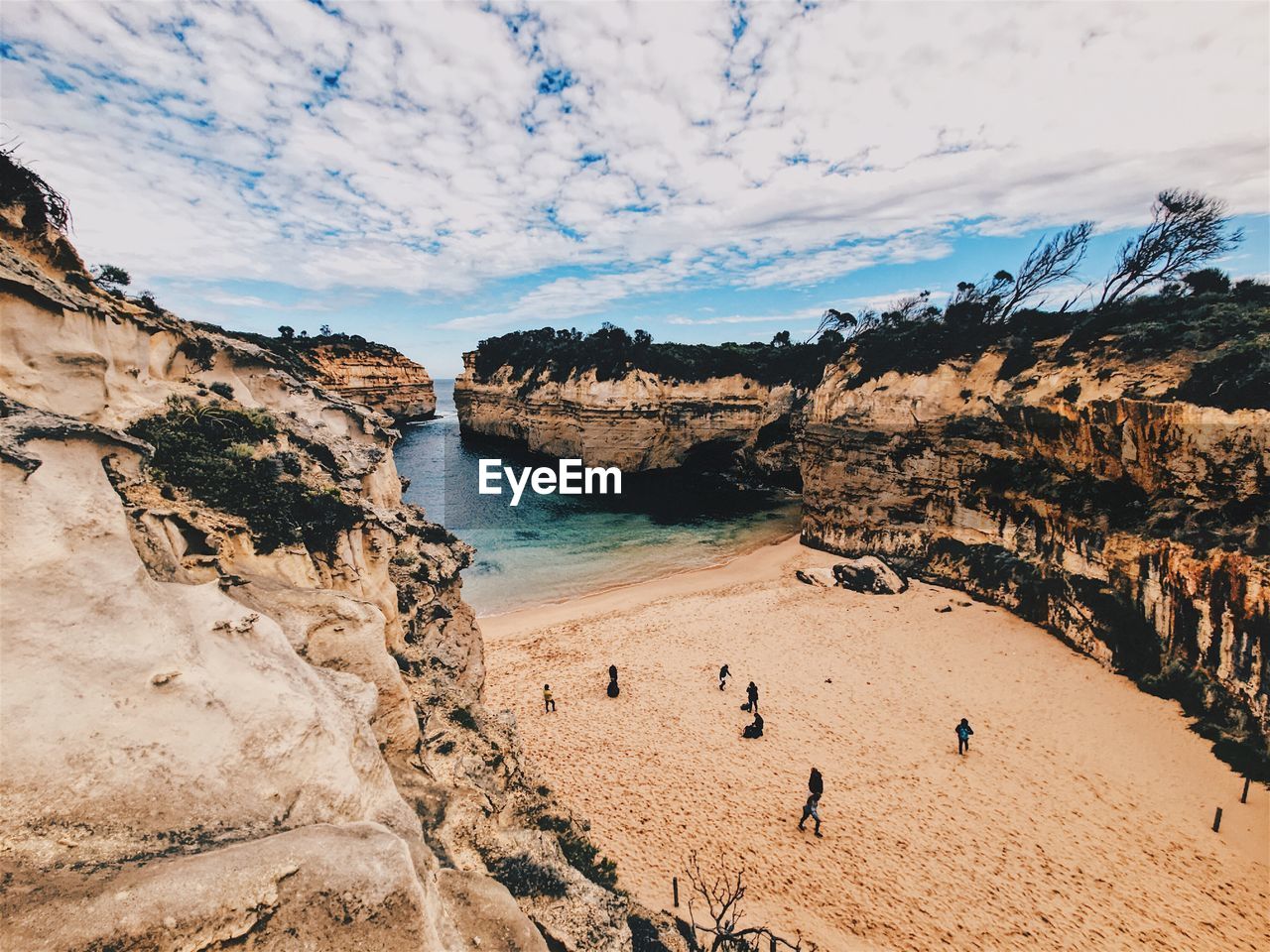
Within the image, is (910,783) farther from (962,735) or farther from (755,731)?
(755,731)

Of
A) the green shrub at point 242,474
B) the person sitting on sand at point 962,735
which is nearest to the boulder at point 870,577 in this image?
the person sitting on sand at point 962,735

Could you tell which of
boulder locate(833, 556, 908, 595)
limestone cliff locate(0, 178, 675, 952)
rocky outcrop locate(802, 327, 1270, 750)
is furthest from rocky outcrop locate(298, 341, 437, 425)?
limestone cliff locate(0, 178, 675, 952)

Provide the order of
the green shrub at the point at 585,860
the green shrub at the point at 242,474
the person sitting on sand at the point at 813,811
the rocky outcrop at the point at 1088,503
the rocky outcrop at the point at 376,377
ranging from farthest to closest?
the rocky outcrop at the point at 376,377, the rocky outcrop at the point at 1088,503, the person sitting on sand at the point at 813,811, the green shrub at the point at 585,860, the green shrub at the point at 242,474

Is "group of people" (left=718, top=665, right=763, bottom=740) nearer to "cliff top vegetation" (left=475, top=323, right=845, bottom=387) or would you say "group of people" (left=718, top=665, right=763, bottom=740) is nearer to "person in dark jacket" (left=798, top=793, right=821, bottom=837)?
"person in dark jacket" (left=798, top=793, right=821, bottom=837)

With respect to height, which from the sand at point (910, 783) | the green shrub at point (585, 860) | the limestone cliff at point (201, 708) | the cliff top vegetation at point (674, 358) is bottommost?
the sand at point (910, 783)

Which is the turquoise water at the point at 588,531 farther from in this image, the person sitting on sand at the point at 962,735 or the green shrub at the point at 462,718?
the person sitting on sand at the point at 962,735

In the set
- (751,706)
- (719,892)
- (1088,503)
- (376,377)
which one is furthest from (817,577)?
(376,377)
